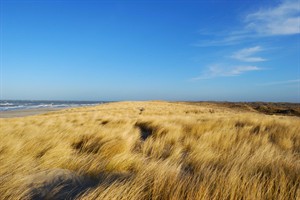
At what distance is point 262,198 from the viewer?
2229 mm

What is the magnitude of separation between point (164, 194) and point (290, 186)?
1111mm

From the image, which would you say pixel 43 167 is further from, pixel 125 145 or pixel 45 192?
pixel 125 145

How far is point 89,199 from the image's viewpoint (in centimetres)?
205

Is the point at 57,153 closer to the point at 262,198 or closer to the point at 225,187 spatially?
the point at 225,187

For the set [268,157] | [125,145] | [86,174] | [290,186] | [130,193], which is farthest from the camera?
[125,145]

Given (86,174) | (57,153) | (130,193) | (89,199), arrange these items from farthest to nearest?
(57,153), (86,174), (130,193), (89,199)

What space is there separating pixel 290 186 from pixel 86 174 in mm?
1941

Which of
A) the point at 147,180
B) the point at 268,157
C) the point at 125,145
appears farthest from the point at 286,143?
the point at 147,180

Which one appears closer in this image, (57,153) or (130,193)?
(130,193)

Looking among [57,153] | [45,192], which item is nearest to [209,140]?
[57,153]

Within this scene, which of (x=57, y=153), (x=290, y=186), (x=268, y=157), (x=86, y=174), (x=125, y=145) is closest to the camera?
(x=290, y=186)

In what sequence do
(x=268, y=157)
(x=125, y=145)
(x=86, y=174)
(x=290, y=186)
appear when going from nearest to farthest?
(x=290, y=186), (x=86, y=174), (x=268, y=157), (x=125, y=145)

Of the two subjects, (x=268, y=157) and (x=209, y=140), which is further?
(x=209, y=140)

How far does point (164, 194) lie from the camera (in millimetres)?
2260
